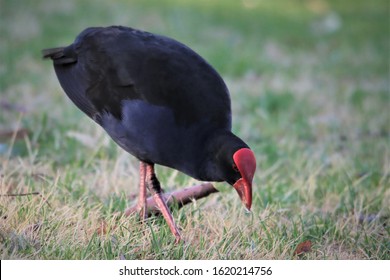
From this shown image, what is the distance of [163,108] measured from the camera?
11.6 feet

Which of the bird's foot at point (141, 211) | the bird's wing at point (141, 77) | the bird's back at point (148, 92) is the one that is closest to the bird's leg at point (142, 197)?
the bird's foot at point (141, 211)

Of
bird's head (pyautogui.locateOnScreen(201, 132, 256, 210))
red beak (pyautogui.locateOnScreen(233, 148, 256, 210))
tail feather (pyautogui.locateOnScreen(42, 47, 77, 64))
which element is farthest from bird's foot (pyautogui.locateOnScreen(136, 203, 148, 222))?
tail feather (pyautogui.locateOnScreen(42, 47, 77, 64))

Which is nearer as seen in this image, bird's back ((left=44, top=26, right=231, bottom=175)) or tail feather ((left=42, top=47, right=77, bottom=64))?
bird's back ((left=44, top=26, right=231, bottom=175))

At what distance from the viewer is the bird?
11.3ft

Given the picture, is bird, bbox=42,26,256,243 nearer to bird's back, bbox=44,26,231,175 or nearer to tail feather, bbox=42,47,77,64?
bird's back, bbox=44,26,231,175

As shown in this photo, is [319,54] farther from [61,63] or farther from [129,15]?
[61,63]

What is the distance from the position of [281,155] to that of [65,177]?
1.93 metres

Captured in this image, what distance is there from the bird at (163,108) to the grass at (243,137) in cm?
34

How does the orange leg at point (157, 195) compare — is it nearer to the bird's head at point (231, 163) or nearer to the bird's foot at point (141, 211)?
the bird's foot at point (141, 211)

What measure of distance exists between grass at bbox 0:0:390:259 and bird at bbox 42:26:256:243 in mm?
345

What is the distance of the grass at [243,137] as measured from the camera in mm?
3562

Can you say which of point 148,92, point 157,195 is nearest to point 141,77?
point 148,92

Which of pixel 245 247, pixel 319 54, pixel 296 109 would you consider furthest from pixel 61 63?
pixel 319 54

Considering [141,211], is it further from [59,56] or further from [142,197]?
[59,56]
